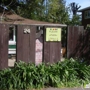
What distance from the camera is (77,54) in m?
8.27

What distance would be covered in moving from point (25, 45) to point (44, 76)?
138 centimetres

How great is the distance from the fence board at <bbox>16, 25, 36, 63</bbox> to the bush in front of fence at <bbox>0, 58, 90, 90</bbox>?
0.29 meters

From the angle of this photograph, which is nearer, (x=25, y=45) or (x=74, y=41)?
(x=25, y=45)

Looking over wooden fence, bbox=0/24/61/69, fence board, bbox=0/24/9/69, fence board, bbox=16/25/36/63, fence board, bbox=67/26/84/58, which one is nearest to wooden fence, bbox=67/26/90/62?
fence board, bbox=67/26/84/58

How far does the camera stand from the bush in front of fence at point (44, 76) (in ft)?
20.9

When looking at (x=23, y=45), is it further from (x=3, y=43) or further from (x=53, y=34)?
(x=53, y=34)

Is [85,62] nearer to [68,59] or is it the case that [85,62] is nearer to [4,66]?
[68,59]

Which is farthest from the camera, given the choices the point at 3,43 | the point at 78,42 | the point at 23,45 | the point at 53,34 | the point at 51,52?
the point at 78,42

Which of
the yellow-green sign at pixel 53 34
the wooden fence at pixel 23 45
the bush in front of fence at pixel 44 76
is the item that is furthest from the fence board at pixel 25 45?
the yellow-green sign at pixel 53 34

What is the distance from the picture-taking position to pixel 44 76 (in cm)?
654

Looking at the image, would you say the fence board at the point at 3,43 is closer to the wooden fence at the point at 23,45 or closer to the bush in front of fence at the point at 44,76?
the wooden fence at the point at 23,45

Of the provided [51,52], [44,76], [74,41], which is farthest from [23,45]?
[74,41]

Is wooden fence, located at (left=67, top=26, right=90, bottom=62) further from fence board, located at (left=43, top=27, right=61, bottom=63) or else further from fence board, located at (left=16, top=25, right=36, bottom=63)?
fence board, located at (left=16, top=25, right=36, bottom=63)

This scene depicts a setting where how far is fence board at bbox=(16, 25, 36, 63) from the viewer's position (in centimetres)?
736
